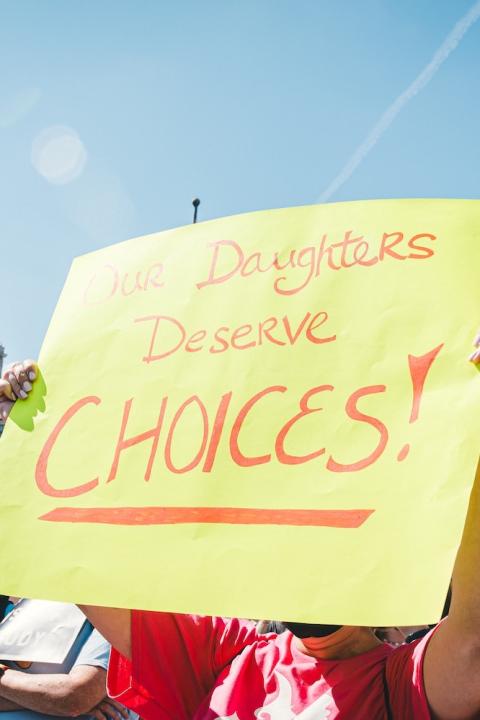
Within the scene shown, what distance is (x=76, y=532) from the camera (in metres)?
1.08

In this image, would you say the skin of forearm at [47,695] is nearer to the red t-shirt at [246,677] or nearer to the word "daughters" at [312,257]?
the red t-shirt at [246,677]

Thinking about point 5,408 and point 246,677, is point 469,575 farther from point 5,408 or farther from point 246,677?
point 5,408

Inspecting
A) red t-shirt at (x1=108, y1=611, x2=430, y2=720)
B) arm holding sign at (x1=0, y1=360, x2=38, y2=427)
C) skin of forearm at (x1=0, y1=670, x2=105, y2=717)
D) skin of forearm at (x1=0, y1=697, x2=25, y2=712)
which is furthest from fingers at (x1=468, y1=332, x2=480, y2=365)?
skin of forearm at (x1=0, y1=697, x2=25, y2=712)

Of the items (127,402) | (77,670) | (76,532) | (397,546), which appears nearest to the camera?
(397,546)

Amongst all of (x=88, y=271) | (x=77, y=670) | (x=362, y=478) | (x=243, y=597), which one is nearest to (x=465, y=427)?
Result: (x=362, y=478)

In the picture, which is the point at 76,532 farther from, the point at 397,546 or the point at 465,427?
the point at 465,427

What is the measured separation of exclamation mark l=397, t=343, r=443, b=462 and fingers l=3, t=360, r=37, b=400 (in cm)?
92

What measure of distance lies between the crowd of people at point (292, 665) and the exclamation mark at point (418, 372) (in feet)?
0.25

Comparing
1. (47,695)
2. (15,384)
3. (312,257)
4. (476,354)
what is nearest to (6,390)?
(15,384)

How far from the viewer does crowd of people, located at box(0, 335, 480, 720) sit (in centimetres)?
96

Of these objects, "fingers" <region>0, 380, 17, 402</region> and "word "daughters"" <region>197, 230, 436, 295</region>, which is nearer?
"word "daughters"" <region>197, 230, 436, 295</region>

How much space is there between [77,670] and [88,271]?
152cm

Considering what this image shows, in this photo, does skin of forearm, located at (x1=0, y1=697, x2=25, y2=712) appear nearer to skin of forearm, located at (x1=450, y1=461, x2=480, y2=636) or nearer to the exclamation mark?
skin of forearm, located at (x1=450, y1=461, x2=480, y2=636)

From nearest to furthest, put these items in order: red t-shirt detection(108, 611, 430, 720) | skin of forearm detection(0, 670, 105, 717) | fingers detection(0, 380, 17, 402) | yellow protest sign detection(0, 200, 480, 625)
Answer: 1. yellow protest sign detection(0, 200, 480, 625)
2. red t-shirt detection(108, 611, 430, 720)
3. fingers detection(0, 380, 17, 402)
4. skin of forearm detection(0, 670, 105, 717)
